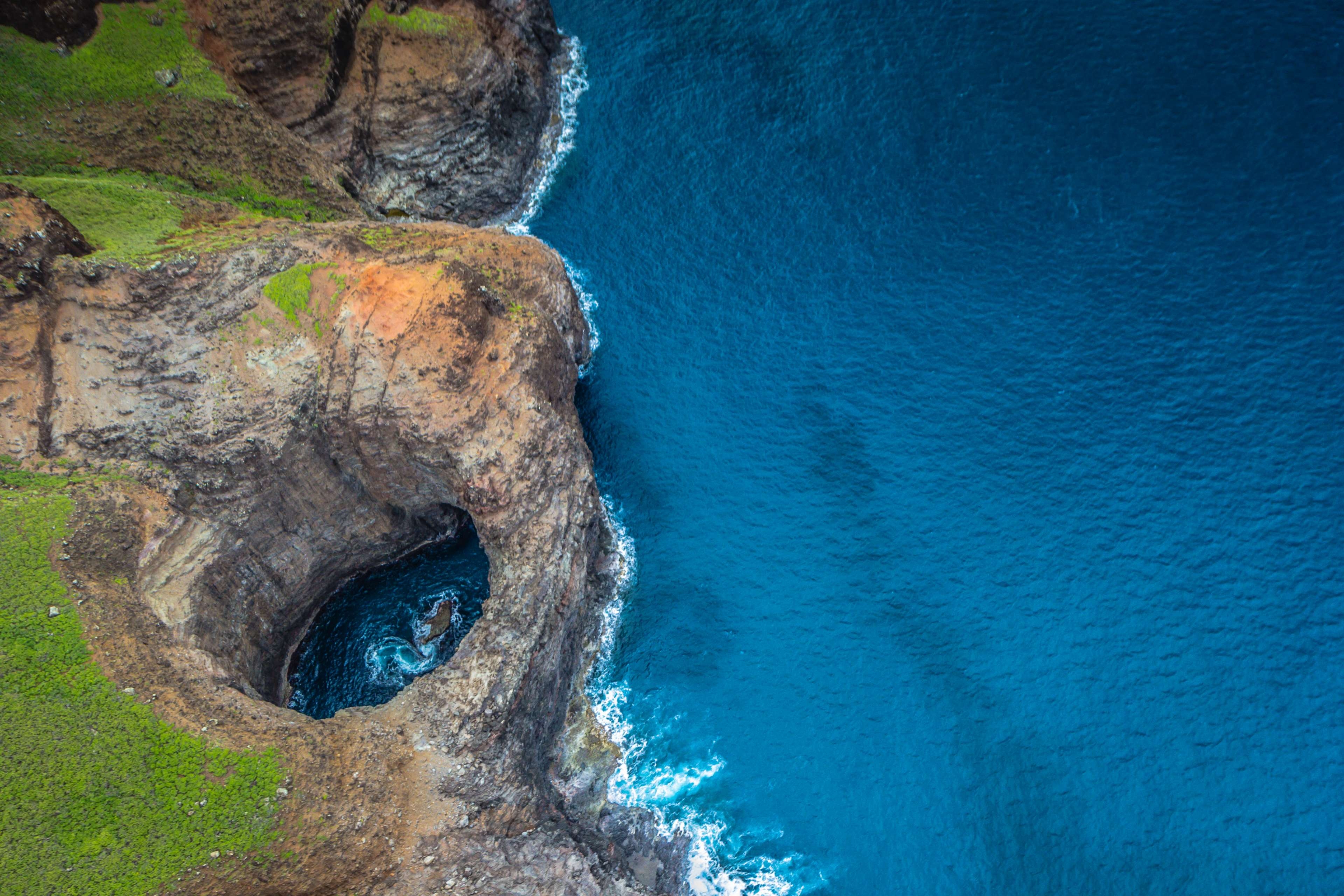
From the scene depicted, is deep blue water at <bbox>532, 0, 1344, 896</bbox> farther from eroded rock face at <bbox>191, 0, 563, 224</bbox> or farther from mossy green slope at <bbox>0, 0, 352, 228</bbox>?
mossy green slope at <bbox>0, 0, 352, 228</bbox>

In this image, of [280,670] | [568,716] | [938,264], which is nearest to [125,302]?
[280,670]

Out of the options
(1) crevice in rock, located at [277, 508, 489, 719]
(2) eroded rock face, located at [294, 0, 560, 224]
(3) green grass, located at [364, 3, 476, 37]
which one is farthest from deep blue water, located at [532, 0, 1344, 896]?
(3) green grass, located at [364, 3, 476, 37]

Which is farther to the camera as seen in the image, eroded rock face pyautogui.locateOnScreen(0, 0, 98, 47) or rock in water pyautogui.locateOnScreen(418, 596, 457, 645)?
eroded rock face pyautogui.locateOnScreen(0, 0, 98, 47)

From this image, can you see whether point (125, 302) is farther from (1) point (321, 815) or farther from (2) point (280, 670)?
(1) point (321, 815)

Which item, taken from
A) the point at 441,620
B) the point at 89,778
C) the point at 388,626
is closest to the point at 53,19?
the point at 388,626

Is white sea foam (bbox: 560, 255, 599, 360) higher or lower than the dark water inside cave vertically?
higher

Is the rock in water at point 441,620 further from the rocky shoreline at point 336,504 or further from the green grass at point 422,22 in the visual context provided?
the green grass at point 422,22
